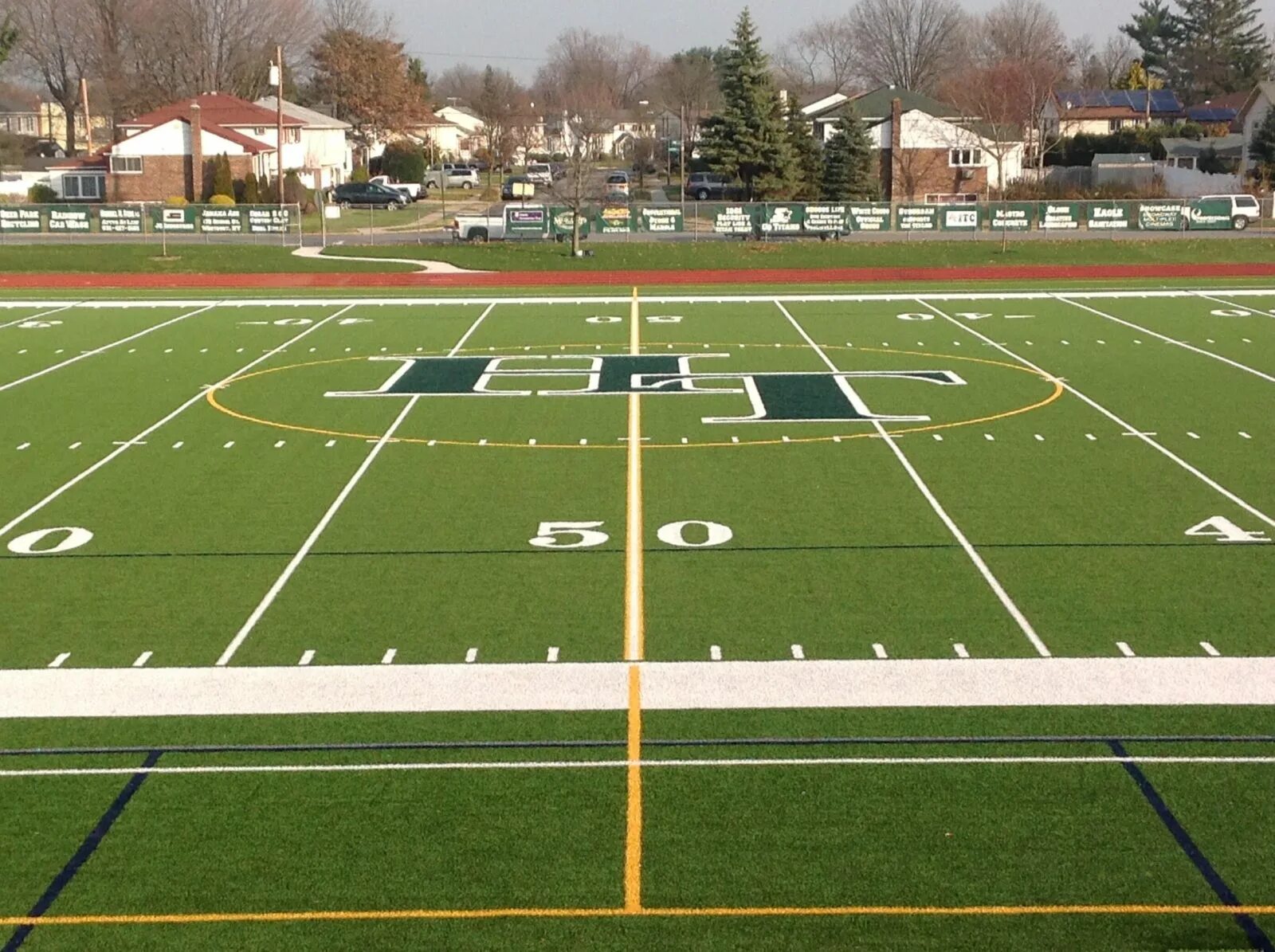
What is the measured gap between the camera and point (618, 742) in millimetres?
10336

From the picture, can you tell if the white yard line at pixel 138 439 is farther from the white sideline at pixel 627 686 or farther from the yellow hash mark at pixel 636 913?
the yellow hash mark at pixel 636 913

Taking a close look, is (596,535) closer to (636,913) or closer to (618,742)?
(618,742)

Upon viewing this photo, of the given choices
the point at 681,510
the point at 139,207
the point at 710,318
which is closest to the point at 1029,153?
the point at 139,207

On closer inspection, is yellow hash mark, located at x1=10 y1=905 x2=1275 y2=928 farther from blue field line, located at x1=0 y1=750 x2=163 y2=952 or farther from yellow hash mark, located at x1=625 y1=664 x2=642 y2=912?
yellow hash mark, located at x1=625 y1=664 x2=642 y2=912

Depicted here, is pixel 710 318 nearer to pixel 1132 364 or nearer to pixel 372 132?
pixel 1132 364

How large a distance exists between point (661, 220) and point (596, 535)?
4249cm

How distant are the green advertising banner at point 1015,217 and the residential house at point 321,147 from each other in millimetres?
41860

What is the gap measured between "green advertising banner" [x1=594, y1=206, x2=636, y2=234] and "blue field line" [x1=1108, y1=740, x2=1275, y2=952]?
47679 mm

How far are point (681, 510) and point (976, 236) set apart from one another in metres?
43.2

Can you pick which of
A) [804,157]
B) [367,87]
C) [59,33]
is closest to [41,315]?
[804,157]

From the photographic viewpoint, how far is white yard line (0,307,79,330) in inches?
1369

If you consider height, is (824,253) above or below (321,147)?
below

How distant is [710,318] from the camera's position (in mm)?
35156

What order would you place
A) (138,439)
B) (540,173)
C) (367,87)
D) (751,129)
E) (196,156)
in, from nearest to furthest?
(138,439) → (751,129) → (196,156) → (540,173) → (367,87)
